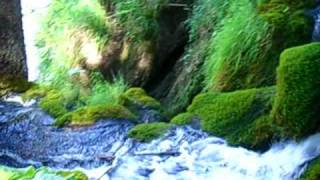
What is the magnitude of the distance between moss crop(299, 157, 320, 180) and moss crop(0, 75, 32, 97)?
4.50 metres

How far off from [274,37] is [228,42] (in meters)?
0.40

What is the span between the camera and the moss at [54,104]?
20.2 ft

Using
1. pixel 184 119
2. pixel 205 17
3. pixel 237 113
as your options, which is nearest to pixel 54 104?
pixel 205 17

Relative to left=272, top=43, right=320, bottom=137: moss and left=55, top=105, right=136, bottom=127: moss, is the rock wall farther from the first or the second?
left=272, top=43, right=320, bottom=137: moss

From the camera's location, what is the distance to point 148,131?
487cm

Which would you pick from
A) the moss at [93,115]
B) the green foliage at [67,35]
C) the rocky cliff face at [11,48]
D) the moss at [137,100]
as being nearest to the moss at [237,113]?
the moss at [93,115]

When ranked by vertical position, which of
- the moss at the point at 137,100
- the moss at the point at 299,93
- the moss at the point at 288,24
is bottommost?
the moss at the point at 137,100

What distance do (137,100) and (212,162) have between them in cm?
210

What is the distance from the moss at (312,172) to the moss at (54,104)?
2958 millimetres

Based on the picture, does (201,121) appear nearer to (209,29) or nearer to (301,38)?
(301,38)

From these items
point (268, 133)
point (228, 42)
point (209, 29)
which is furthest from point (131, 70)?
point (268, 133)

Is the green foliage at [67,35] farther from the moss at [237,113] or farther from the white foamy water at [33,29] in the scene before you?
the moss at [237,113]

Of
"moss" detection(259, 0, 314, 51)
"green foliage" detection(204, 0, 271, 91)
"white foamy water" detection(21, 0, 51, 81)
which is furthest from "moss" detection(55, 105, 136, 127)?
"white foamy water" detection(21, 0, 51, 81)

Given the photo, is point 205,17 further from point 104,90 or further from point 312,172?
point 312,172
